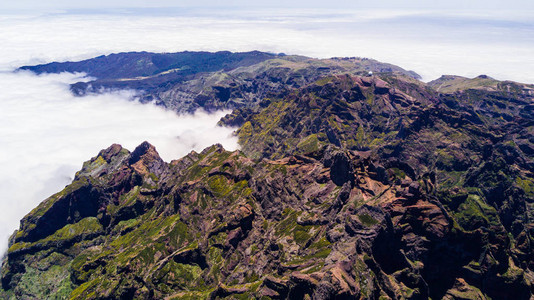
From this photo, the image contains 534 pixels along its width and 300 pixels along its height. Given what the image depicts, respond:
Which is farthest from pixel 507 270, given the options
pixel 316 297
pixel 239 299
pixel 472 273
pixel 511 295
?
pixel 239 299

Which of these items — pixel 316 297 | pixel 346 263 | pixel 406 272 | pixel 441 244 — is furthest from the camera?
pixel 441 244

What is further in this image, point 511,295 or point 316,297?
point 511,295

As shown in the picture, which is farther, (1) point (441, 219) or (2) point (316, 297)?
(1) point (441, 219)

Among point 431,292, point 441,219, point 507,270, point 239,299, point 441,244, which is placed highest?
point 441,219

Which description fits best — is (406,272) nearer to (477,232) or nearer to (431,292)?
(431,292)

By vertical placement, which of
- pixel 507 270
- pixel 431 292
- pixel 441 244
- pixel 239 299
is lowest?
pixel 239 299

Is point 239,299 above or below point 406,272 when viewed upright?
below

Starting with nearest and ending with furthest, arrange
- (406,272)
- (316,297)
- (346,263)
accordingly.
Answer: (316,297) < (346,263) < (406,272)

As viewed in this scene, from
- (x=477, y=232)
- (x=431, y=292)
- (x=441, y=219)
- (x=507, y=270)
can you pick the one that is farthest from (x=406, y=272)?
(x=507, y=270)

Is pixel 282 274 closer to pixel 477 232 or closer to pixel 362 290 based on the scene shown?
pixel 362 290
